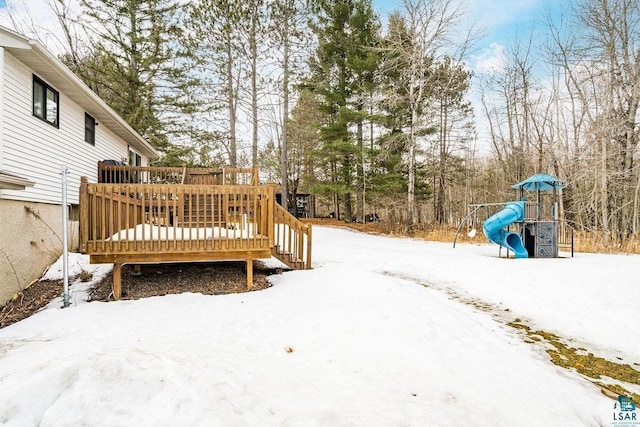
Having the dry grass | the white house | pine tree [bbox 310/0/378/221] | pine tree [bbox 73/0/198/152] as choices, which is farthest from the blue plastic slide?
pine tree [bbox 73/0/198/152]

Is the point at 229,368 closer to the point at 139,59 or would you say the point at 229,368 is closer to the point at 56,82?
the point at 56,82

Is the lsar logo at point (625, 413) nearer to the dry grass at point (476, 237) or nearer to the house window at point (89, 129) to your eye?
the dry grass at point (476, 237)

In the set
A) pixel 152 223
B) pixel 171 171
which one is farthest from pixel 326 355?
pixel 171 171

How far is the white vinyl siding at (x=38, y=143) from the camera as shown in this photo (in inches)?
245

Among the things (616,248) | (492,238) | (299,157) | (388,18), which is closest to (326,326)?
(492,238)

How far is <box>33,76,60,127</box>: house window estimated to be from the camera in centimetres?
712

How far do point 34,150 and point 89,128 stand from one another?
3281 millimetres

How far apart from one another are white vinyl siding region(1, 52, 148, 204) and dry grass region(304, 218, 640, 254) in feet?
41.8

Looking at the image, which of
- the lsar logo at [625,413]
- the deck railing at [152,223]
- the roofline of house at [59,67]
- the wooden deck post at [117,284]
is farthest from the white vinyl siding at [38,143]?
the lsar logo at [625,413]

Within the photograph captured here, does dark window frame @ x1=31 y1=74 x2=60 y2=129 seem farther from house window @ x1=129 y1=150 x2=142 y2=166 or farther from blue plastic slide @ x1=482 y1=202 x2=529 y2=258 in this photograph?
blue plastic slide @ x1=482 y1=202 x2=529 y2=258

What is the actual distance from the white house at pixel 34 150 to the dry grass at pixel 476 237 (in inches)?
511

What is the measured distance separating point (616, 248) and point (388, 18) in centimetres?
1711

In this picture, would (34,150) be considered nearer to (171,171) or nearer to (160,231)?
(171,171)

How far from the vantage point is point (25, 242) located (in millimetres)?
6508
